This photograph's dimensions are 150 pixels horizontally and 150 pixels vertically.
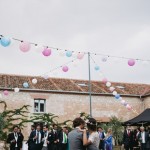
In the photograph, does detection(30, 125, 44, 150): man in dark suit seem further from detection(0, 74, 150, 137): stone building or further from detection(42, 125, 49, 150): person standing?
detection(0, 74, 150, 137): stone building

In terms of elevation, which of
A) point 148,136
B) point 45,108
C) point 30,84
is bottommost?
point 148,136

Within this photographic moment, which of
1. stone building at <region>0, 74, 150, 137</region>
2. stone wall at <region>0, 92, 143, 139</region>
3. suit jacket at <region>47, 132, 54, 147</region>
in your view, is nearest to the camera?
suit jacket at <region>47, 132, 54, 147</region>

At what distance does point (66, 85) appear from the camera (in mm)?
32531

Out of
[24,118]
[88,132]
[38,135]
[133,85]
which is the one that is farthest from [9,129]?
[88,132]

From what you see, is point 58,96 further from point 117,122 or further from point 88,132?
point 88,132

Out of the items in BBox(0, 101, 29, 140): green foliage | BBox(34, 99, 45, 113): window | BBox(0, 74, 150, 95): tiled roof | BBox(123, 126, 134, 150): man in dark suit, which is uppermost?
BBox(0, 74, 150, 95): tiled roof

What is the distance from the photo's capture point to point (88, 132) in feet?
19.7

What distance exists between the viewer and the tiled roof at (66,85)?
30.1m

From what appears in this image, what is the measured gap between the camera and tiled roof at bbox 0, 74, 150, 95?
98.8ft

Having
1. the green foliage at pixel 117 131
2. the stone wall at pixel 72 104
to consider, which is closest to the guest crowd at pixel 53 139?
the green foliage at pixel 117 131

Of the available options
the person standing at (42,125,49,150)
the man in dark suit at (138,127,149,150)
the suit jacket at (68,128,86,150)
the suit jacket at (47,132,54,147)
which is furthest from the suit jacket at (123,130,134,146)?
the suit jacket at (68,128,86,150)

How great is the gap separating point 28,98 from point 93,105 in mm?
6338

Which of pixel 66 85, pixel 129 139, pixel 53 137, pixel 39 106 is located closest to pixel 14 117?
pixel 39 106

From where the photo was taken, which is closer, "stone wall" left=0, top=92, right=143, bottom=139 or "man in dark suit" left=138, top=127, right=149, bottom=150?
"man in dark suit" left=138, top=127, right=149, bottom=150
